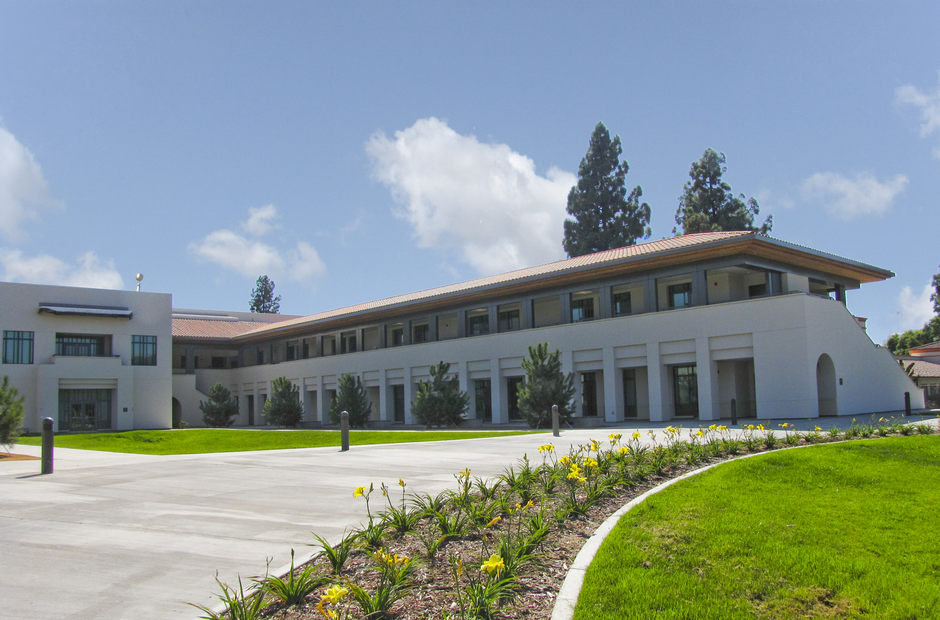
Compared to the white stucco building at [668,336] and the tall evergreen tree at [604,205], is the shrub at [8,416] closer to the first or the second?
the white stucco building at [668,336]

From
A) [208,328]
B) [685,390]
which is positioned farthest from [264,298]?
[685,390]

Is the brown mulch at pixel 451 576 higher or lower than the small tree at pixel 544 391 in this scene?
lower

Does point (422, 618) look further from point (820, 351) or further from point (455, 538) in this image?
point (820, 351)

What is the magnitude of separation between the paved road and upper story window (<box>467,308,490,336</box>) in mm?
26654

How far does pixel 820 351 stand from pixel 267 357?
4443 centimetres

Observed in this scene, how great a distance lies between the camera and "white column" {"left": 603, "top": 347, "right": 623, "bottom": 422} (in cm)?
3241

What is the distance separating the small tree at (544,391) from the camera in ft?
102

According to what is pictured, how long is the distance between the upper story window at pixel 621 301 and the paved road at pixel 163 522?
2081 centimetres

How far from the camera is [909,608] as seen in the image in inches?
184

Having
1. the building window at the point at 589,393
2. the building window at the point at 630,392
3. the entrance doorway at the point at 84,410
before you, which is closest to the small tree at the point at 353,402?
the building window at the point at 589,393

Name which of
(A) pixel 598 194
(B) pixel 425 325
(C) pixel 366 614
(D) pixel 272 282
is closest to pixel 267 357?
(B) pixel 425 325

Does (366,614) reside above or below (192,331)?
below

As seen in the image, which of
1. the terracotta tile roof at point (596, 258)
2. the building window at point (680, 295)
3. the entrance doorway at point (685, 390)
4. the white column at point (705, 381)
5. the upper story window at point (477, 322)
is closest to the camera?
Result: the white column at point (705, 381)

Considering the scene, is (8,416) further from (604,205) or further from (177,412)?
(604,205)
